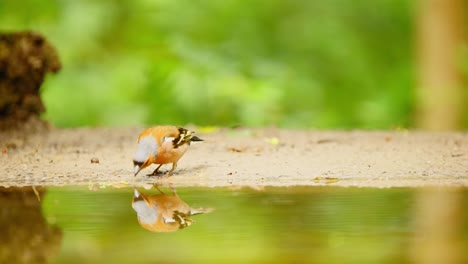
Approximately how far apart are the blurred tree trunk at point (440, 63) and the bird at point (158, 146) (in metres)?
6.16

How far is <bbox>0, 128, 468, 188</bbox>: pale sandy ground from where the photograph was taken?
23.2 feet

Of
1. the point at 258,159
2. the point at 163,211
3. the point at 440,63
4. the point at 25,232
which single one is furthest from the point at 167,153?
the point at 440,63

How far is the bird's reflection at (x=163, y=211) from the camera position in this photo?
5207 millimetres

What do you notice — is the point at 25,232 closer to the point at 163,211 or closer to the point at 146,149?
the point at 163,211

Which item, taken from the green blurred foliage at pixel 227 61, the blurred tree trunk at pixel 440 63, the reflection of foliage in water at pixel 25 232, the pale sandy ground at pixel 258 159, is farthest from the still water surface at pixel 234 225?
the blurred tree trunk at pixel 440 63

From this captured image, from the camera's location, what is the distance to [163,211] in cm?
566

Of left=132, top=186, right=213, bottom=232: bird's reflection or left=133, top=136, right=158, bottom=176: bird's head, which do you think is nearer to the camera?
left=132, top=186, right=213, bottom=232: bird's reflection

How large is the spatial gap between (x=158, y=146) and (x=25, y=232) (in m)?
2.02

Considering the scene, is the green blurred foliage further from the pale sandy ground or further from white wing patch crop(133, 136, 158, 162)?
white wing patch crop(133, 136, 158, 162)

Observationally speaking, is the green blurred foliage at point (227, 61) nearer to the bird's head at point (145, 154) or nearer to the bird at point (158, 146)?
the bird at point (158, 146)

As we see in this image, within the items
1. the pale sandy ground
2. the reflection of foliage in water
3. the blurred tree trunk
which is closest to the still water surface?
the reflection of foliage in water

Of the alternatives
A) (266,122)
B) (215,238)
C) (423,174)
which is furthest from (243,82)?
(215,238)

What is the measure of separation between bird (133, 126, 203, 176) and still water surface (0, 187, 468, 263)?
26 cm

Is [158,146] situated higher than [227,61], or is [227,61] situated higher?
[227,61]
